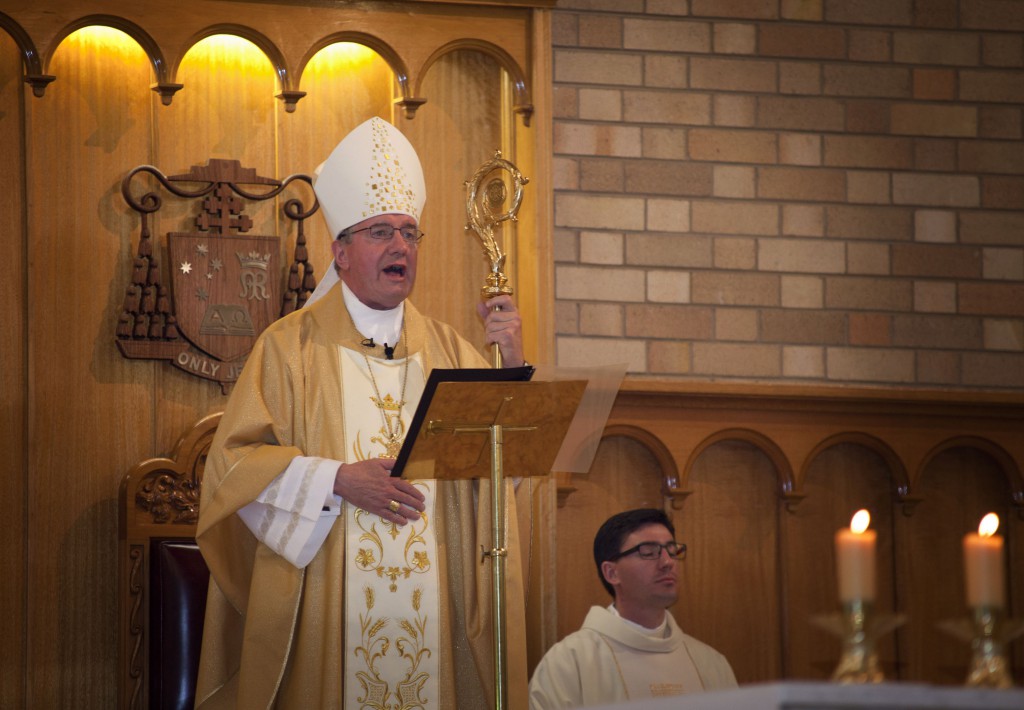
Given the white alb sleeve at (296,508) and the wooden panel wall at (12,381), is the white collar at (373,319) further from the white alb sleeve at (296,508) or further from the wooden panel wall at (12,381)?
the wooden panel wall at (12,381)

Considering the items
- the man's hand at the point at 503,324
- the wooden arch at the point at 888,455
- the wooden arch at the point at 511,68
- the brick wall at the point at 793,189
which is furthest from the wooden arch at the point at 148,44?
the wooden arch at the point at 888,455

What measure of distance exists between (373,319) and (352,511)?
0.62m

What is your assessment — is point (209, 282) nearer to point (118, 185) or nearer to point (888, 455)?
point (118, 185)

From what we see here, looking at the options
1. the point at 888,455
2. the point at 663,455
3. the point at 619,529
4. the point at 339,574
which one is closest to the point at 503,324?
the point at 339,574

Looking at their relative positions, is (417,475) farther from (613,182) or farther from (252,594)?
(613,182)

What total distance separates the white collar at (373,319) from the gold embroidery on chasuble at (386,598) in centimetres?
22

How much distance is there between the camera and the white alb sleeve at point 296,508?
4258 mm

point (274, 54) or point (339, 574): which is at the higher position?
point (274, 54)

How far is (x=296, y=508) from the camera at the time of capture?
168 inches

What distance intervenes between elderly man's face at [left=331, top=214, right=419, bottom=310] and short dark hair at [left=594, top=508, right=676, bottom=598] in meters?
1.18

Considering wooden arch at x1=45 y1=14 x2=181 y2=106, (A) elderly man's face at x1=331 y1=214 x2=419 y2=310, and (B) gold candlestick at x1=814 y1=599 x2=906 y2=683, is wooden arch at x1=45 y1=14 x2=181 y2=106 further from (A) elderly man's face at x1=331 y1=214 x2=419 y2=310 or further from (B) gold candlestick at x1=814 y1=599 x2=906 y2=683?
(B) gold candlestick at x1=814 y1=599 x2=906 y2=683

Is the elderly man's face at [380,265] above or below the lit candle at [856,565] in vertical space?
above

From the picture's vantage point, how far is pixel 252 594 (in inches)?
171

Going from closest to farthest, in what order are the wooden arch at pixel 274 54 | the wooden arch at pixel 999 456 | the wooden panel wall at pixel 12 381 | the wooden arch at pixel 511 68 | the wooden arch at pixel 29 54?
the wooden panel wall at pixel 12 381 → the wooden arch at pixel 29 54 → the wooden arch at pixel 274 54 → the wooden arch at pixel 511 68 → the wooden arch at pixel 999 456
